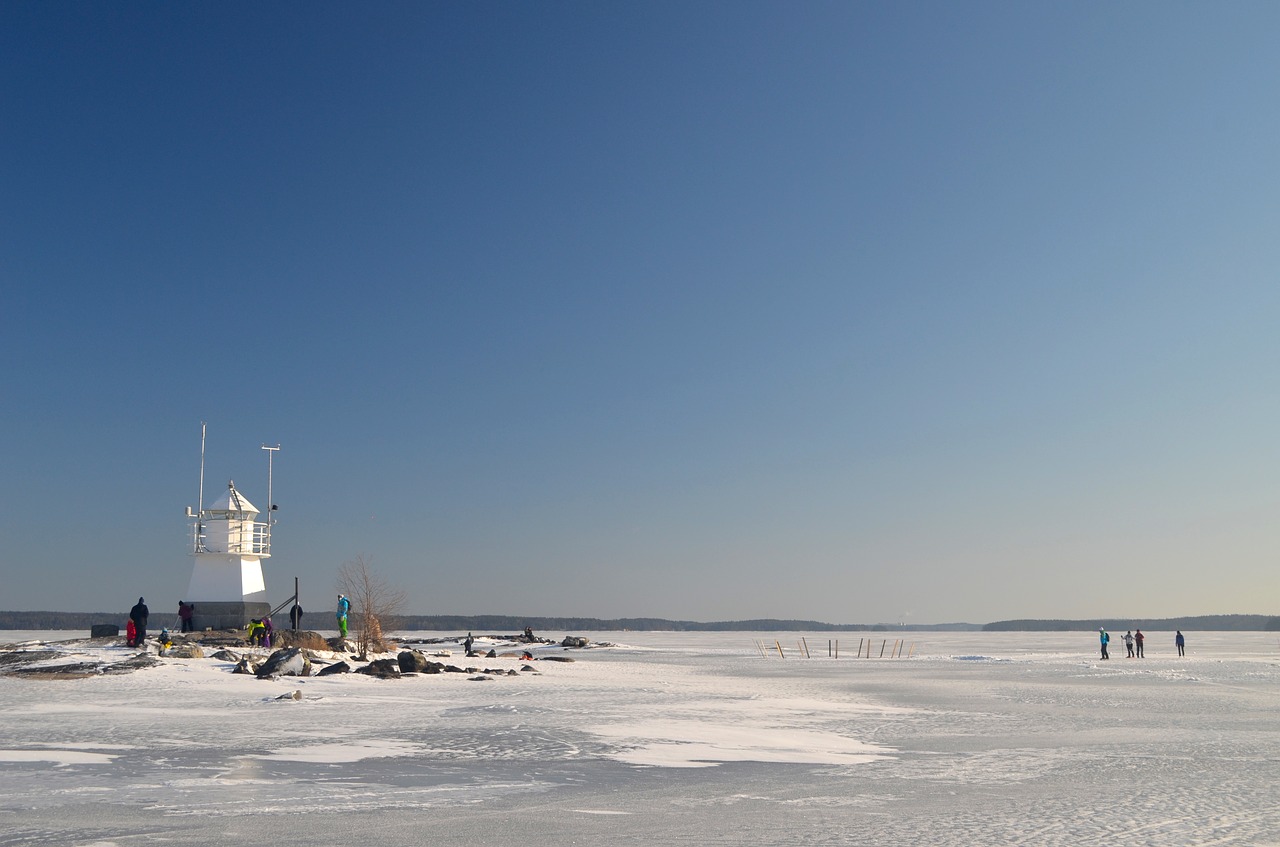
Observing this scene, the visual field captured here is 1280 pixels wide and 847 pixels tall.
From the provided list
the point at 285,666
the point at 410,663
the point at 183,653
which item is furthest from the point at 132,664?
the point at 410,663

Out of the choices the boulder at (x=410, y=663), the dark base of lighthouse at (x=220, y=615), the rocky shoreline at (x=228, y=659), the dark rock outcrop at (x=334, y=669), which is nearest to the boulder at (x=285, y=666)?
the rocky shoreline at (x=228, y=659)

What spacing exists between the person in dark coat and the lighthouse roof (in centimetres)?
607

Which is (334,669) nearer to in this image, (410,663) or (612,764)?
(410,663)

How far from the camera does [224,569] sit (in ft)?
122

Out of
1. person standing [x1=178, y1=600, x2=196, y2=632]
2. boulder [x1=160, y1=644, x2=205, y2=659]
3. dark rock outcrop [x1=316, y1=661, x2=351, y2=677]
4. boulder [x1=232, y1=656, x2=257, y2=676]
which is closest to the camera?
boulder [x1=232, y1=656, x2=257, y2=676]

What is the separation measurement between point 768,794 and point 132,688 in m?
16.9

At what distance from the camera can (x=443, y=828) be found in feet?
30.4

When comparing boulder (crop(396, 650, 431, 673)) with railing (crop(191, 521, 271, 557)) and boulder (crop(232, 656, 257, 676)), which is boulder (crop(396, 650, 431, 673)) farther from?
railing (crop(191, 521, 271, 557))

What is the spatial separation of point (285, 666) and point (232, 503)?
1449 cm

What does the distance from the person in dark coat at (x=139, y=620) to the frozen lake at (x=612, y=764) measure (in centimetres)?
531

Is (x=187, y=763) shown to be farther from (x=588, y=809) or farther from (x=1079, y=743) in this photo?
(x=1079, y=743)

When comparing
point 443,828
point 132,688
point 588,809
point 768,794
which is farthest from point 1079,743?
point 132,688

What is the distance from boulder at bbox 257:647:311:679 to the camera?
24.6 metres

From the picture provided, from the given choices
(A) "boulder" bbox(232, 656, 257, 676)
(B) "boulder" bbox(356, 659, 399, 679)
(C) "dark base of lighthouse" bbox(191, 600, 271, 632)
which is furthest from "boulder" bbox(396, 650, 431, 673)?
(C) "dark base of lighthouse" bbox(191, 600, 271, 632)
